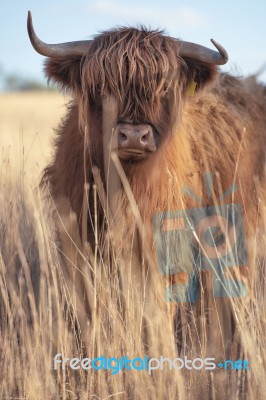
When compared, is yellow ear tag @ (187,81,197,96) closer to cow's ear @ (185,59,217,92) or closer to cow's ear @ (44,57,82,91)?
cow's ear @ (185,59,217,92)

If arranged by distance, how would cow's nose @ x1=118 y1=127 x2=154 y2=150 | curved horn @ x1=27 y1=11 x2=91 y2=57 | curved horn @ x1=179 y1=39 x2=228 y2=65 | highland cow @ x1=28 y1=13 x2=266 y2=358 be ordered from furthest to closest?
curved horn @ x1=179 y1=39 x2=228 y2=65 → curved horn @ x1=27 y1=11 x2=91 y2=57 → highland cow @ x1=28 y1=13 x2=266 y2=358 → cow's nose @ x1=118 y1=127 x2=154 y2=150

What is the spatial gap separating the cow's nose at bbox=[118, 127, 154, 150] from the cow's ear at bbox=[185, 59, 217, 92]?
84 cm

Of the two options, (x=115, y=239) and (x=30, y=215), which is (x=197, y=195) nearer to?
(x=115, y=239)

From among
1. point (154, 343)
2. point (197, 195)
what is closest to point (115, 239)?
point (197, 195)

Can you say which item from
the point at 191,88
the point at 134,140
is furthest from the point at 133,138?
the point at 191,88

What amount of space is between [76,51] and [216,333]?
2382mm

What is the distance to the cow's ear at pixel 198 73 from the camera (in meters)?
4.75

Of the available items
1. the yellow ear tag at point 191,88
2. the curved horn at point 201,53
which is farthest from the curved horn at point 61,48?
the yellow ear tag at point 191,88

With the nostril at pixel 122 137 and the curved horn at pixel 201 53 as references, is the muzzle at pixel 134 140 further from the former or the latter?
the curved horn at pixel 201 53

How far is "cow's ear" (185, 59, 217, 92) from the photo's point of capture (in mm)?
4746

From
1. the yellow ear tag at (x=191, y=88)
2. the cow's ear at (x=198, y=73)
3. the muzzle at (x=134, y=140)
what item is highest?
the cow's ear at (x=198, y=73)

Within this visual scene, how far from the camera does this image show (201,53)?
4.64m

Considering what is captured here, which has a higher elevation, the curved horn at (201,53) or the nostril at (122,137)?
the curved horn at (201,53)

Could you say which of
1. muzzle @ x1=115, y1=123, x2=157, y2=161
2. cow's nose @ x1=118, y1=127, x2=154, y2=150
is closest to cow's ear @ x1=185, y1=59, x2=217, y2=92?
muzzle @ x1=115, y1=123, x2=157, y2=161
